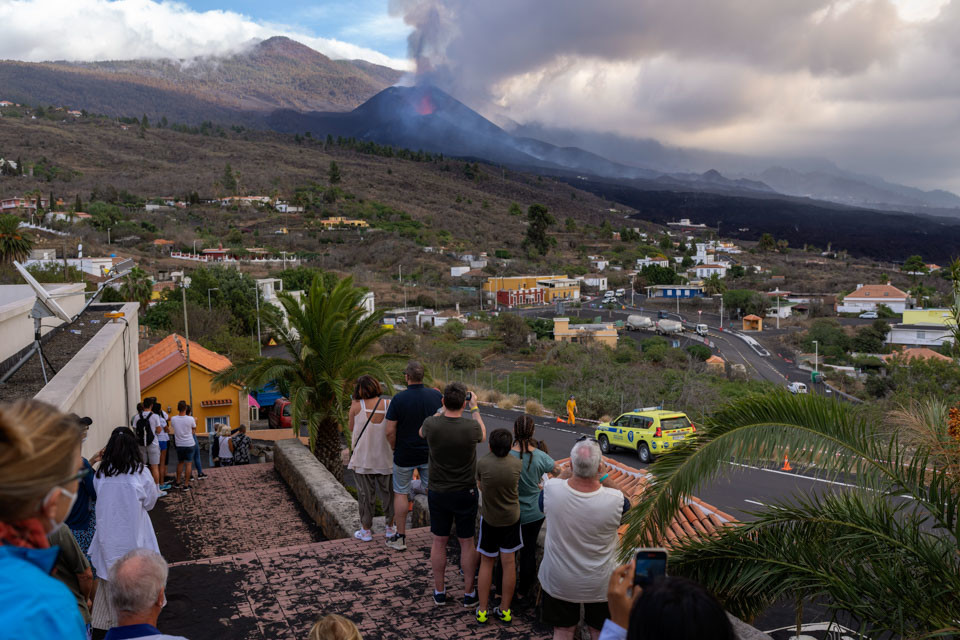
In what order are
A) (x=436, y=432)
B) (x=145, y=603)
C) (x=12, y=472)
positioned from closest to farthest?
(x=12, y=472) < (x=145, y=603) < (x=436, y=432)

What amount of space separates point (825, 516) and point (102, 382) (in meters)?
9.05

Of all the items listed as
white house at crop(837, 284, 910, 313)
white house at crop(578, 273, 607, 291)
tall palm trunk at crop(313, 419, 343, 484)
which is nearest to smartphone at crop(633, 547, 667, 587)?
tall palm trunk at crop(313, 419, 343, 484)

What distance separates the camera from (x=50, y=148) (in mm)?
132000

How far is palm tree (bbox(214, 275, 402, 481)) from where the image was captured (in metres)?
12.0

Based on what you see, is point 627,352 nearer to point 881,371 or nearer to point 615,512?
point 881,371

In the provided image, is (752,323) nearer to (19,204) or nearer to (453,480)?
(453,480)

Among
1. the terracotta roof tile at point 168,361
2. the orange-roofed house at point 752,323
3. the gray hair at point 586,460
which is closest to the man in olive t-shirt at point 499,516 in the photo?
the gray hair at point 586,460

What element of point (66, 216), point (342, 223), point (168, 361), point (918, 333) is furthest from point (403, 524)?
point (342, 223)

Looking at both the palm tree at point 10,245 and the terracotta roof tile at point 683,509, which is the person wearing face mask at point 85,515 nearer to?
the terracotta roof tile at point 683,509

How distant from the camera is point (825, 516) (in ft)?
14.2

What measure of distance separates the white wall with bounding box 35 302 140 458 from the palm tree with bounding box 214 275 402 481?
1659 mm

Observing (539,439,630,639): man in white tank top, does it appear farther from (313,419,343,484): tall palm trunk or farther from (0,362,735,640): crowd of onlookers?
(313,419,343,484): tall palm trunk

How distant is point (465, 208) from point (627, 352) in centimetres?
9465

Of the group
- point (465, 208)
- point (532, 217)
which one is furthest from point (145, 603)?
point (465, 208)
